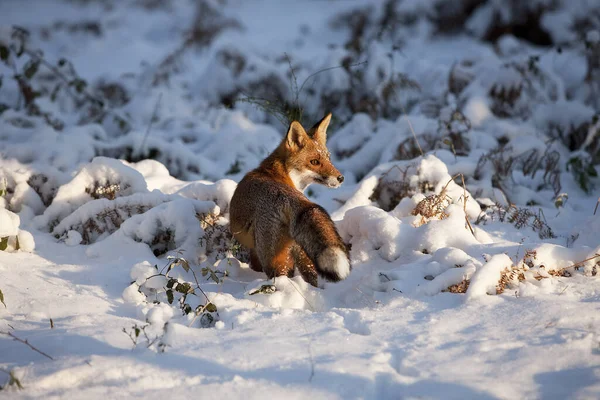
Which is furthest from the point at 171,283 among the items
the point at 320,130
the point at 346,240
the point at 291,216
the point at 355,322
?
the point at 320,130

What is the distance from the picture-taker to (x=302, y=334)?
3098 millimetres

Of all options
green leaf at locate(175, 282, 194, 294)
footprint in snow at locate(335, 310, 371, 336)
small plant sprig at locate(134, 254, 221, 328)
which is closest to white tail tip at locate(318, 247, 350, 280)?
footprint in snow at locate(335, 310, 371, 336)

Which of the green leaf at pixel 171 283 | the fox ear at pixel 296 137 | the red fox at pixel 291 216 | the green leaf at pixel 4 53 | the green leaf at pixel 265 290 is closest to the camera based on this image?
the red fox at pixel 291 216

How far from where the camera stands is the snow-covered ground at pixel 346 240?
2.65 m

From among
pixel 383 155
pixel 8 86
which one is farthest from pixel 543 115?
pixel 8 86

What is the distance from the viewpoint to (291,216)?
388cm

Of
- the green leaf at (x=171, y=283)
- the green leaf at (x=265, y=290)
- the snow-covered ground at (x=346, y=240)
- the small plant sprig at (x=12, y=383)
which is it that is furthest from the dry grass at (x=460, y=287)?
the small plant sprig at (x=12, y=383)

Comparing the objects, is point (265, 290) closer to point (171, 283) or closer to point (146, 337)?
point (171, 283)

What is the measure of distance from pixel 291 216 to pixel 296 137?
159 centimetres

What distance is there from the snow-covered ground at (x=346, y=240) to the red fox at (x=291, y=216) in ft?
0.87

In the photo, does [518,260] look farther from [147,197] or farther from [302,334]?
[147,197]

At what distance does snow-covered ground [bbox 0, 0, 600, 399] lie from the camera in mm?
2654

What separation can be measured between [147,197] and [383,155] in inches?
155

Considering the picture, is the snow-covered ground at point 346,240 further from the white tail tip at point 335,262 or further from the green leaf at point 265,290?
the white tail tip at point 335,262
